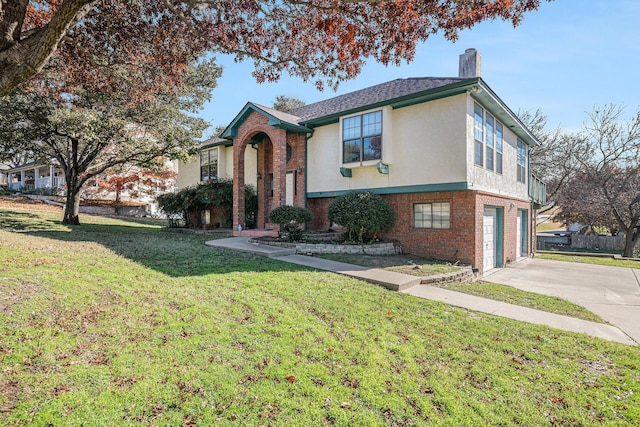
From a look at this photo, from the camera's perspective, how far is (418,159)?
11.3 meters

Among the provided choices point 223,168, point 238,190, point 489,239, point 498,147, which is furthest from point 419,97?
point 223,168

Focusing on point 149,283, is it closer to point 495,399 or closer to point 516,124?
point 495,399

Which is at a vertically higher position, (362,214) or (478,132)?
(478,132)

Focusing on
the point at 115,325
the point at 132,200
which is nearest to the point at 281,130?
the point at 115,325

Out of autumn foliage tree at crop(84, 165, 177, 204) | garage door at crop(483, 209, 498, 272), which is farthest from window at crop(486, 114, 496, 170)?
autumn foliage tree at crop(84, 165, 177, 204)

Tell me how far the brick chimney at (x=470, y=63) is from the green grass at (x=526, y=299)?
28.0 ft

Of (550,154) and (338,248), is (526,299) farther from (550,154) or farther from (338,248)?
(550,154)

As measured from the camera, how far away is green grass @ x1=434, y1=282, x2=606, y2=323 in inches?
251

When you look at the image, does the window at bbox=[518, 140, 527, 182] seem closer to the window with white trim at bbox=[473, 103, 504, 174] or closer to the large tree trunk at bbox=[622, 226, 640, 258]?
the window with white trim at bbox=[473, 103, 504, 174]

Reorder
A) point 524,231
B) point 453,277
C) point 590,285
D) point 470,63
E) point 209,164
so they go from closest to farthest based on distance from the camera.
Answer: point 453,277 < point 590,285 < point 470,63 < point 524,231 < point 209,164

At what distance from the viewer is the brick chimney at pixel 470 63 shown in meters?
12.7

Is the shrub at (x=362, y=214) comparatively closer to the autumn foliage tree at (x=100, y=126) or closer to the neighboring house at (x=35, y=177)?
the autumn foliage tree at (x=100, y=126)

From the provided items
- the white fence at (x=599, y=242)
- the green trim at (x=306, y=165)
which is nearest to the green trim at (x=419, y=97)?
the green trim at (x=306, y=165)

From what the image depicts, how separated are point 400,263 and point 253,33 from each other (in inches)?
283
